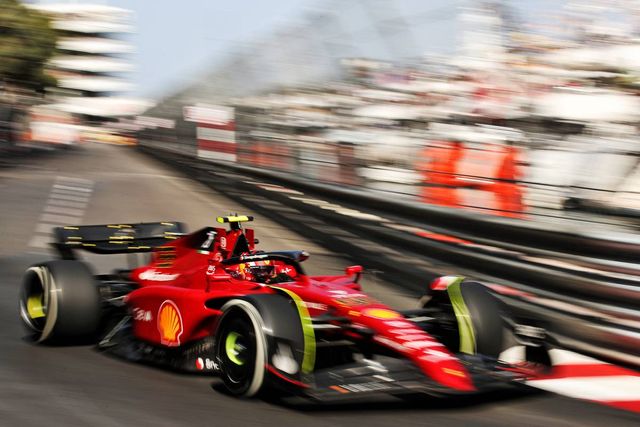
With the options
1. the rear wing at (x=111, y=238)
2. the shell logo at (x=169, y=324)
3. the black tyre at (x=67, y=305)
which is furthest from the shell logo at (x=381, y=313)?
the rear wing at (x=111, y=238)

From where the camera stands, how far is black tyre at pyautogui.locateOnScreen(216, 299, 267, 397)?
4.91 metres

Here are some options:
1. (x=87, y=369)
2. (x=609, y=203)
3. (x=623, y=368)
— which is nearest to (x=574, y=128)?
(x=609, y=203)

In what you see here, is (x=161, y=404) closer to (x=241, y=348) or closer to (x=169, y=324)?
(x=241, y=348)

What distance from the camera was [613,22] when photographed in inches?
348

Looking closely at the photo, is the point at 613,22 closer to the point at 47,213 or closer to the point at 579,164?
the point at 579,164

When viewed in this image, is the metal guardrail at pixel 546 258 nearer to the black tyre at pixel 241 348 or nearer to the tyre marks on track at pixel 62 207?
the black tyre at pixel 241 348

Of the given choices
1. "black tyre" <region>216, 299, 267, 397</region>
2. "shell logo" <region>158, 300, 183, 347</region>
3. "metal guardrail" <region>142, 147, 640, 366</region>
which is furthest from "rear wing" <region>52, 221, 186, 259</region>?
"black tyre" <region>216, 299, 267, 397</region>

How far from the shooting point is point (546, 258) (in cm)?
679

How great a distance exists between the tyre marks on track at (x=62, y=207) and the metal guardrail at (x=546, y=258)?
4.96 m

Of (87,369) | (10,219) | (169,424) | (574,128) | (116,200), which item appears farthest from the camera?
(116,200)

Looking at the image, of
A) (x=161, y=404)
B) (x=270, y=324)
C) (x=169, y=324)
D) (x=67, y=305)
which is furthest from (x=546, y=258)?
(x=67, y=305)

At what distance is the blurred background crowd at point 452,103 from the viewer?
7742mm

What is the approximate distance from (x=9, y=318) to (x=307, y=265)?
11.6 ft

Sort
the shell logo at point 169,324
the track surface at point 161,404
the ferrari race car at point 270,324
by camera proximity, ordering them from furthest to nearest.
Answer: the shell logo at point 169,324, the ferrari race car at point 270,324, the track surface at point 161,404
